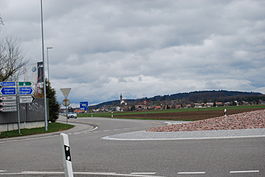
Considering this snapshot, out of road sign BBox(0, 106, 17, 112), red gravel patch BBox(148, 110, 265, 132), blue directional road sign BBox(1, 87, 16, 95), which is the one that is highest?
blue directional road sign BBox(1, 87, 16, 95)

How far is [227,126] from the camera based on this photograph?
18.9m

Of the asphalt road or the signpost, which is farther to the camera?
the signpost

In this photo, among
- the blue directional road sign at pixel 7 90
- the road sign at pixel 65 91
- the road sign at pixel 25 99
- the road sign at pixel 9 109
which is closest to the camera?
the blue directional road sign at pixel 7 90

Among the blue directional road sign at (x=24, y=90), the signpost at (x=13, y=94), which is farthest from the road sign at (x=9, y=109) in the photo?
the blue directional road sign at (x=24, y=90)

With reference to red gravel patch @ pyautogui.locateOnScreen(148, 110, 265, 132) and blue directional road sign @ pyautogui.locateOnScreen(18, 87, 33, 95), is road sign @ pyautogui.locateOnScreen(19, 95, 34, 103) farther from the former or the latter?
red gravel patch @ pyautogui.locateOnScreen(148, 110, 265, 132)

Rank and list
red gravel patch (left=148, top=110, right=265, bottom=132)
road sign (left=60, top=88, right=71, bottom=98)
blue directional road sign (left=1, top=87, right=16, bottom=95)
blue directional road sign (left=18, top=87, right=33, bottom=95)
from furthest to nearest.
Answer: road sign (left=60, top=88, right=71, bottom=98), blue directional road sign (left=18, top=87, right=33, bottom=95), blue directional road sign (left=1, top=87, right=16, bottom=95), red gravel patch (left=148, top=110, right=265, bottom=132)

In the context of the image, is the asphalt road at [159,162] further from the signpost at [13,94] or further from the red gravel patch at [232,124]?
the signpost at [13,94]

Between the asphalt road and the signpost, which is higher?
the signpost

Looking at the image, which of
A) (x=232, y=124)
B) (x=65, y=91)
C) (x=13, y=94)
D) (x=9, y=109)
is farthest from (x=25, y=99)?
(x=232, y=124)

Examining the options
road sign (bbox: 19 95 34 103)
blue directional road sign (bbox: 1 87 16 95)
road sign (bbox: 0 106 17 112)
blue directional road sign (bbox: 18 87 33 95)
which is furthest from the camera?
road sign (bbox: 19 95 34 103)

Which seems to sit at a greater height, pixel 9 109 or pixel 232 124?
pixel 9 109

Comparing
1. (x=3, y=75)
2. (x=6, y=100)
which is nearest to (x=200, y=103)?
(x=3, y=75)

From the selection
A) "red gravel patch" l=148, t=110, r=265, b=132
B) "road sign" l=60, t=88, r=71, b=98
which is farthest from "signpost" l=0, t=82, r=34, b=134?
"red gravel patch" l=148, t=110, r=265, b=132

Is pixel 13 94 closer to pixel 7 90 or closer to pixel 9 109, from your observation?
pixel 7 90
